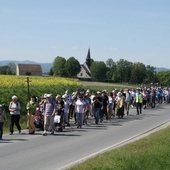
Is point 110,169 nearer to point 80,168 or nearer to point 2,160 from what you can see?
point 80,168

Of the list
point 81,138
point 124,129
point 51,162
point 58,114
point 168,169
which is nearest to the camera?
point 168,169

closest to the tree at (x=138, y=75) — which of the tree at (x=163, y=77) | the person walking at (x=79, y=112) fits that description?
the tree at (x=163, y=77)

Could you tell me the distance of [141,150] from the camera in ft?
44.1

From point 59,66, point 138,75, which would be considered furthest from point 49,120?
point 59,66

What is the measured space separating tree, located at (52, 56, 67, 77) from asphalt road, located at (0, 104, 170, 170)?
451 feet

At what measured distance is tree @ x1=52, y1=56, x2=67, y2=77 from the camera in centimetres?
16025

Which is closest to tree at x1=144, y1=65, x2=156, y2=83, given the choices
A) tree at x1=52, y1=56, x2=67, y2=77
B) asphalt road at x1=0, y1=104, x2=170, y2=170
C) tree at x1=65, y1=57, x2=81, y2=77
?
tree at x1=65, y1=57, x2=81, y2=77

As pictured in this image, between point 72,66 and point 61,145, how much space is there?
14919cm

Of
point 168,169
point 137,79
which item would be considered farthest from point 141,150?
point 137,79

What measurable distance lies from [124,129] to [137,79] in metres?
133

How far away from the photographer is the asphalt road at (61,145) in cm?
1238

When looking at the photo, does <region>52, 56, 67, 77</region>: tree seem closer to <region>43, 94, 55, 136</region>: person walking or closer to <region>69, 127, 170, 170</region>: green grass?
<region>43, 94, 55, 136</region>: person walking

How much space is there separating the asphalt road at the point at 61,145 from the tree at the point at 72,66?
14046cm

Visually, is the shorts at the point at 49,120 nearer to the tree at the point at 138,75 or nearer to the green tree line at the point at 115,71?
the green tree line at the point at 115,71
